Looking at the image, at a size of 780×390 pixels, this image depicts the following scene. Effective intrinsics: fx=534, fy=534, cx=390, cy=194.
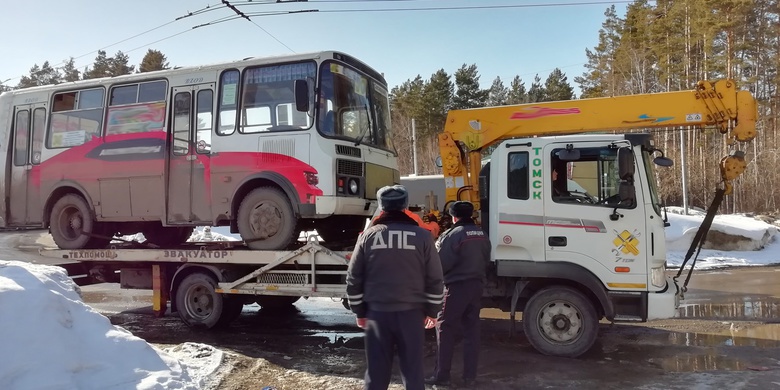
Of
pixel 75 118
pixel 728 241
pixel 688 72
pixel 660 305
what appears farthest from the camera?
pixel 688 72

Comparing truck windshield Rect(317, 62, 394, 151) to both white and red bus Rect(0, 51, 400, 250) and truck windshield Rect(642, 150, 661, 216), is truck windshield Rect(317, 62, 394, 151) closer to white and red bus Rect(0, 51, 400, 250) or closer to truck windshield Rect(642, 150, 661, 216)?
white and red bus Rect(0, 51, 400, 250)

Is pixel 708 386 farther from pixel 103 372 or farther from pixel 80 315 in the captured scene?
pixel 80 315

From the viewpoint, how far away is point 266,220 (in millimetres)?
7336

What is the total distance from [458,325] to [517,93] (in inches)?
1947

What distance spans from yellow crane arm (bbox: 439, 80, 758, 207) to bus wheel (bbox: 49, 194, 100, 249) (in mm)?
5684

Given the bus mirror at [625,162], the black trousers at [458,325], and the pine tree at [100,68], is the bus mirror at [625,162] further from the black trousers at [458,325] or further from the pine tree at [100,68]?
the pine tree at [100,68]

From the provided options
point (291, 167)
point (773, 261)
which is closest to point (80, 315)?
point (291, 167)

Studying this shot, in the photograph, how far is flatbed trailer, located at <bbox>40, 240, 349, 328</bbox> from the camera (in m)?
7.04

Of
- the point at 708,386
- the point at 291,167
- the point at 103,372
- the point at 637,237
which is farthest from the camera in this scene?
the point at 291,167

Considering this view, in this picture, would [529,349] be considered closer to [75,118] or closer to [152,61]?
[75,118]

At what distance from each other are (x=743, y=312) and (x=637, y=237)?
451cm

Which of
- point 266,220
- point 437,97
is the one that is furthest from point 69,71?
point 266,220

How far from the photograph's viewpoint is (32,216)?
881 cm

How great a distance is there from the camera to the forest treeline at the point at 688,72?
30.1 meters
